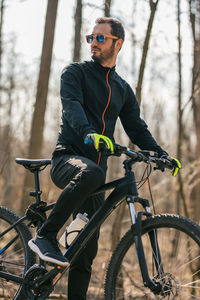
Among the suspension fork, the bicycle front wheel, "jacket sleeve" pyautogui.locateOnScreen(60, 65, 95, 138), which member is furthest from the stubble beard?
the bicycle front wheel

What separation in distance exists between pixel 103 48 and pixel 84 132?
30.6 inches

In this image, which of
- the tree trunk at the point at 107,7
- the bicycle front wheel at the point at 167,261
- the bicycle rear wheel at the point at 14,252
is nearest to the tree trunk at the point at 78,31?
the tree trunk at the point at 107,7

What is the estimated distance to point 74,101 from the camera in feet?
8.29

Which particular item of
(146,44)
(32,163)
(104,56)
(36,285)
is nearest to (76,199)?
(32,163)

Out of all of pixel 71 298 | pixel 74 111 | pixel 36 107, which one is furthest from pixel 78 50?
pixel 71 298

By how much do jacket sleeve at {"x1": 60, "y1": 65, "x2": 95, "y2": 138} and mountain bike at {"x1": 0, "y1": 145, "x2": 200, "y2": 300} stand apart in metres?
0.27

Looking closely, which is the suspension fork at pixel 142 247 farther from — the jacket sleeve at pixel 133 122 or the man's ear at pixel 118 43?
the man's ear at pixel 118 43

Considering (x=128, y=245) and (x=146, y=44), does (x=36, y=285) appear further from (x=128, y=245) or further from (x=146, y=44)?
(x=146, y=44)

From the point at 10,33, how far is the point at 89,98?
959cm

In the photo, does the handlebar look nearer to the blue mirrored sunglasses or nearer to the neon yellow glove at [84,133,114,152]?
the neon yellow glove at [84,133,114,152]

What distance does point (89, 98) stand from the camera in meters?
2.78

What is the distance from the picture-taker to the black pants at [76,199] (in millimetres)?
2439

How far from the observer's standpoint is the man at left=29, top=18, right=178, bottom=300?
8.09ft

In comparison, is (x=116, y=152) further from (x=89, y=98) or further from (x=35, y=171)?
(x=35, y=171)
